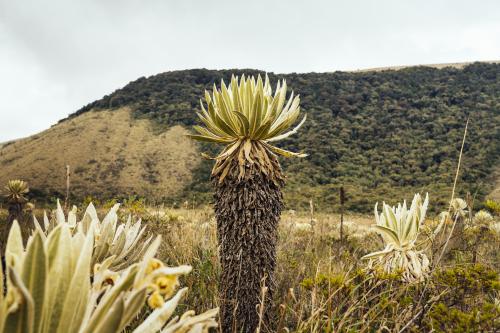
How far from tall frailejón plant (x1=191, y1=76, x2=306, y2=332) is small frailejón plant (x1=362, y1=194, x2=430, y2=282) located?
0.93m

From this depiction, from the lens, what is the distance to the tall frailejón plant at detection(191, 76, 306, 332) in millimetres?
2744

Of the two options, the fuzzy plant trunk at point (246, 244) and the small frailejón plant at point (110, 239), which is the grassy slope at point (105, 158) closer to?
the fuzzy plant trunk at point (246, 244)

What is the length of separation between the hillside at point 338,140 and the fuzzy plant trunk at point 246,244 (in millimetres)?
20899

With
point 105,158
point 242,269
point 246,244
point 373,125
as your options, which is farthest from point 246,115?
point 373,125

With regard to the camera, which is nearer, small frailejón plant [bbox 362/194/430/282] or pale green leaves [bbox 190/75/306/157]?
pale green leaves [bbox 190/75/306/157]

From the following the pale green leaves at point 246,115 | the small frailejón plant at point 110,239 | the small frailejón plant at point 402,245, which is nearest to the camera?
the small frailejón plant at point 110,239

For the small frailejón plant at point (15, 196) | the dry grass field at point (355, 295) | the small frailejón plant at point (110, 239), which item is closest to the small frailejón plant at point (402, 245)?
the dry grass field at point (355, 295)

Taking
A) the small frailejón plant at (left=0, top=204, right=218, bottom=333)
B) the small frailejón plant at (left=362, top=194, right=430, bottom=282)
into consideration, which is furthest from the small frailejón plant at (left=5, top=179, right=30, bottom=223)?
the small frailejón plant at (left=0, top=204, right=218, bottom=333)

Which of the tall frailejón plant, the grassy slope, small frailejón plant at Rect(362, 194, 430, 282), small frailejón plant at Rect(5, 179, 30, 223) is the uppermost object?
the tall frailejón plant

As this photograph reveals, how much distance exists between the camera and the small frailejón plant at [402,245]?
10.5 ft

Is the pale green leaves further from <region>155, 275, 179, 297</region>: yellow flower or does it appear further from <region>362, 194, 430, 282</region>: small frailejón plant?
<region>155, 275, 179, 297</region>: yellow flower

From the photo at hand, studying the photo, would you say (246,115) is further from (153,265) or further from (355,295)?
(153,265)

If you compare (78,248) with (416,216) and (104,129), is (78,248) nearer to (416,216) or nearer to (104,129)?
(416,216)

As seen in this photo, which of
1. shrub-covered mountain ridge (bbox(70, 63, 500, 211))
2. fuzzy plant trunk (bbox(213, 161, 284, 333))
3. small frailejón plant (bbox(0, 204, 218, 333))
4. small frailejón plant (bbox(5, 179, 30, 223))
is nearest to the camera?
small frailejón plant (bbox(0, 204, 218, 333))
